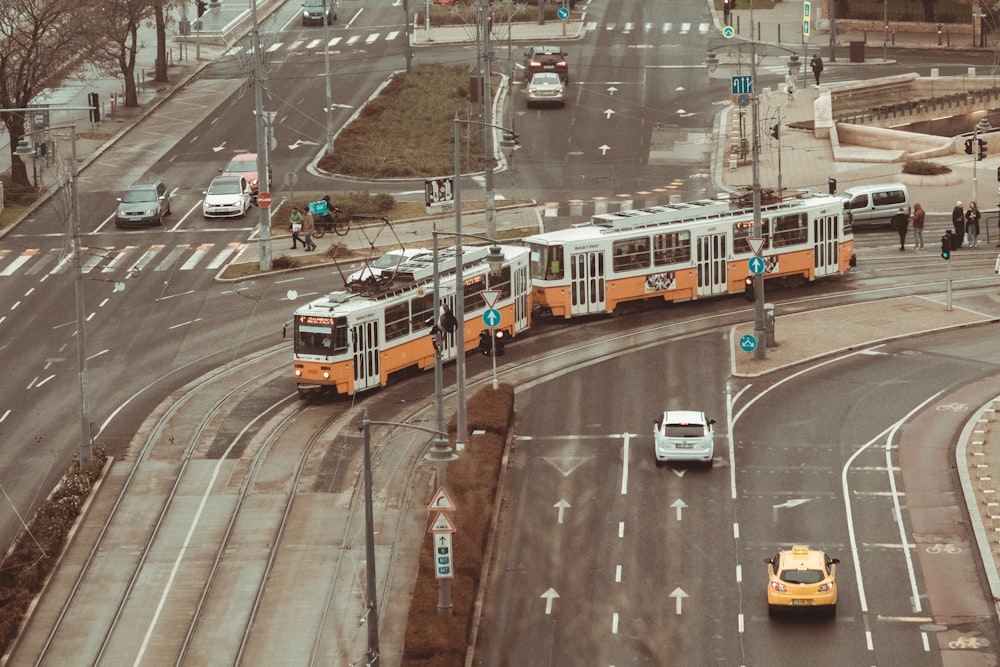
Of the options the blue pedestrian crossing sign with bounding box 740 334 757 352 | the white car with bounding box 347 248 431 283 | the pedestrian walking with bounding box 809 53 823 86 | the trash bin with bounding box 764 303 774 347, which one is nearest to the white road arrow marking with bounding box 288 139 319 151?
the pedestrian walking with bounding box 809 53 823 86

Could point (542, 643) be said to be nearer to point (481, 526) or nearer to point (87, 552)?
point (481, 526)

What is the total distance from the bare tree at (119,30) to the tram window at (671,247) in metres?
38.2

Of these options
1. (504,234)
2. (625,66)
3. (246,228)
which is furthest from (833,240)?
(625,66)

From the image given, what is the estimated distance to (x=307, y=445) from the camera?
54906 millimetres

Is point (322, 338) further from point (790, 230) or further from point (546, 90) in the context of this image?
point (546, 90)

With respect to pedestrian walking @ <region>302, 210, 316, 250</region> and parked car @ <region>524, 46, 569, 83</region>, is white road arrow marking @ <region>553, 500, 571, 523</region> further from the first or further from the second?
parked car @ <region>524, 46, 569, 83</region>

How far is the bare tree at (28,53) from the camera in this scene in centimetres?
8475

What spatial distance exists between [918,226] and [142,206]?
34.0 meters

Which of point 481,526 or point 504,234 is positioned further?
point 504,234

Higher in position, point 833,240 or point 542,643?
point 833,240

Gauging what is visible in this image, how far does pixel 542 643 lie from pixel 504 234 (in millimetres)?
36505

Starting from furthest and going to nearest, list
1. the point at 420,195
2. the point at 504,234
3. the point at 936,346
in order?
the point at 420,195
the point at 504,234
the point at 936,346

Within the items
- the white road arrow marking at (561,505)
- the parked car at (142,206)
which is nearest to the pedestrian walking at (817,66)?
the parked car at (142,206)

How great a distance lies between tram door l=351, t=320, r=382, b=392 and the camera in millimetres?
57781
